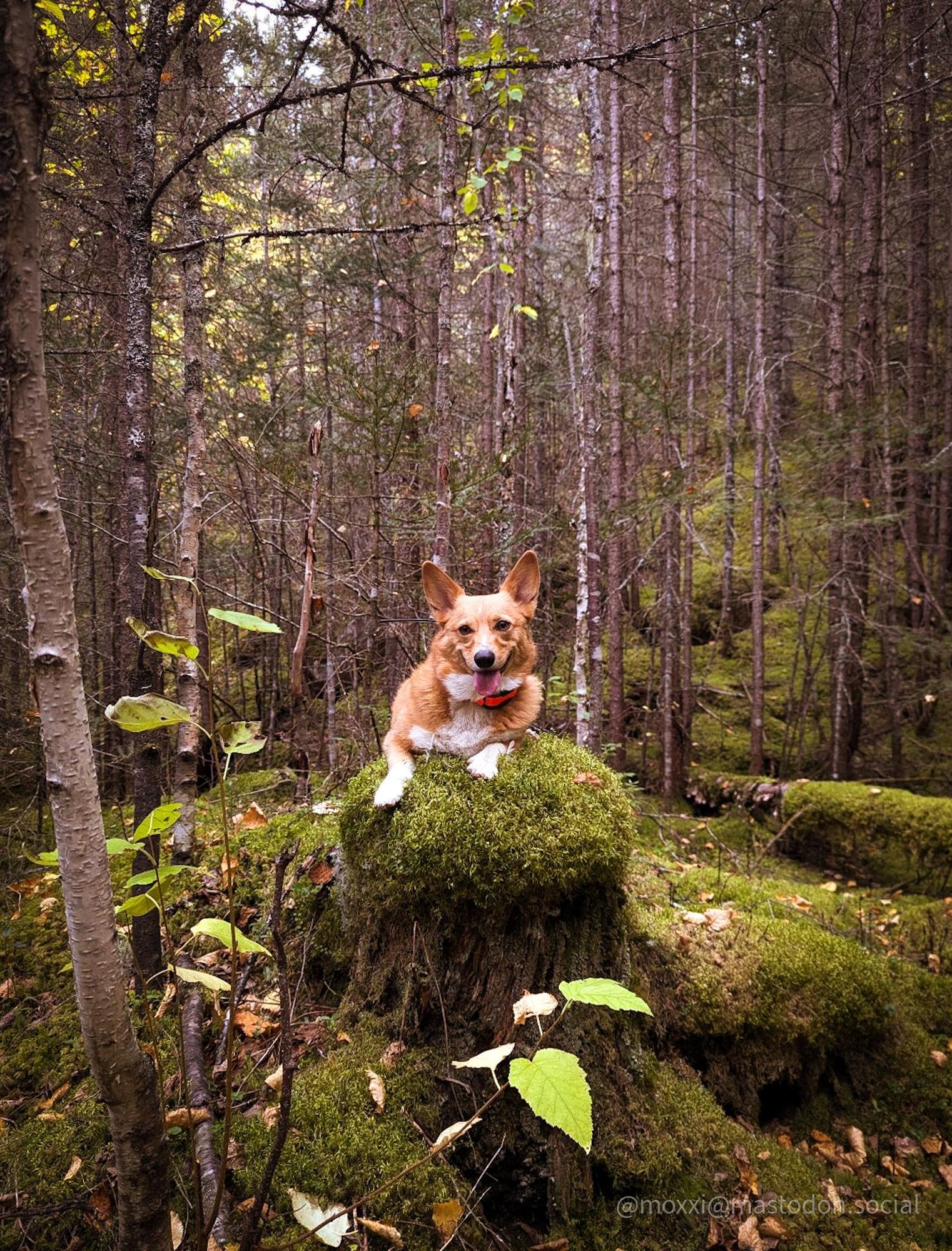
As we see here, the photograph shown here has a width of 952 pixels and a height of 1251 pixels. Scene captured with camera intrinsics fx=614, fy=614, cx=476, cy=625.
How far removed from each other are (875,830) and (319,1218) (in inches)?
324

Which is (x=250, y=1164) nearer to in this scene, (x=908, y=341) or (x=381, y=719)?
(x=381, y=719)

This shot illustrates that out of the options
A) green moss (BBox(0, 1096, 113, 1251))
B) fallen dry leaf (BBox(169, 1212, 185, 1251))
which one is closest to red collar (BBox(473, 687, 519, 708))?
fallen dry leaf (BBox(169, 1212, 185, 1251))

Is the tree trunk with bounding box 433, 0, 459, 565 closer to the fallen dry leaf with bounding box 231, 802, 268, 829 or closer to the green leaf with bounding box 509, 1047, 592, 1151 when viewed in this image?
the fallen dry leaf with bounding box 231, 802, 268, 829

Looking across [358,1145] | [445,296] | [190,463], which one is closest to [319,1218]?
[358,1145]

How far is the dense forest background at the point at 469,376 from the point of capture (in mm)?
4488

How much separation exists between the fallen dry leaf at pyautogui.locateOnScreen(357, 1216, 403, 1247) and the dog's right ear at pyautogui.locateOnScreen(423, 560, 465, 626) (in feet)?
8.77

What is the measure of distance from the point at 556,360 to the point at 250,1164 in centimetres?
1206

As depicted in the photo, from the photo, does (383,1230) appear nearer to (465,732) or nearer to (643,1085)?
(643,1085)

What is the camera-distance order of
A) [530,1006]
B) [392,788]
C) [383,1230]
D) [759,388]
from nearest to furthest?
[530,1006] → [383,1230] → [392,788] → [759,388]

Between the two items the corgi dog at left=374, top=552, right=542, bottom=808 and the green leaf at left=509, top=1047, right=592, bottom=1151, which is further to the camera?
the corgi dog at left=374, top=552, right=542, bottom=808

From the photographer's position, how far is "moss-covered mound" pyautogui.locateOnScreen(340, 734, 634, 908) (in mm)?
2975

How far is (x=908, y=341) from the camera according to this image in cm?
1251

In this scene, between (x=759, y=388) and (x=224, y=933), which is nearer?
(x=224, y=933)

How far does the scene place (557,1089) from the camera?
1432 millimetres
